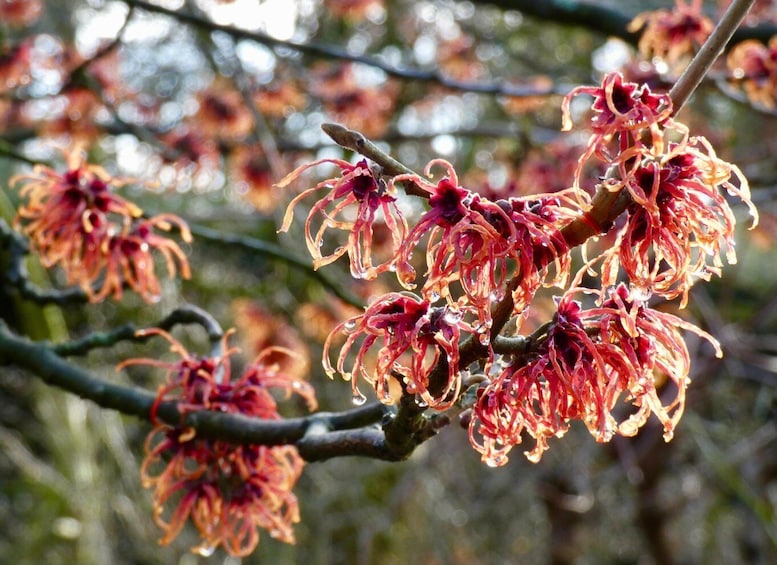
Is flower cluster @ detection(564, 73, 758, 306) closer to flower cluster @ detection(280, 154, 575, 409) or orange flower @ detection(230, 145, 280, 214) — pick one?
flower cluster @ detection(280, 154, 575, 409)

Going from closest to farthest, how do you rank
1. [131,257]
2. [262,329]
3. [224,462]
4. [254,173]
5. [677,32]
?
[224,462], [131,257], [677,32], [254,173], [262,329]

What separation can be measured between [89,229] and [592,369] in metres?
1.12

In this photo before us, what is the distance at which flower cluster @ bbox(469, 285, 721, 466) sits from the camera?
1.00 m

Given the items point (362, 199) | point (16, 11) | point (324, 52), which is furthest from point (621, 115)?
point (16, 11)

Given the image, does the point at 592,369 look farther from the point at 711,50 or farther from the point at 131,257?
the point at 131,257

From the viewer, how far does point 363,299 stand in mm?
3561

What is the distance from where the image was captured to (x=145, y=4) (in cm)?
241

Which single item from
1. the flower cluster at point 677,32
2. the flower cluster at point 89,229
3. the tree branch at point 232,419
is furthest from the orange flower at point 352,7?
the tree branch at point 232,419

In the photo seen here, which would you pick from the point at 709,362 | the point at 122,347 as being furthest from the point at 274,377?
the point at 122,347

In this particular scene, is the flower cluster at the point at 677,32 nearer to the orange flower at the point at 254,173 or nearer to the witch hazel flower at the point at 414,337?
the witch hazel flower at the point at 414,337

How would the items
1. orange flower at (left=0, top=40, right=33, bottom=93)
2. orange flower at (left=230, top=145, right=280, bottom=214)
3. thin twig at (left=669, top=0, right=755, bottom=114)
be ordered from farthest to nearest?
1. orange flower at (left=230, top=145, right=280, bottom=214)
2. orange flower at (left=0, top=40, right=33, bottom=93)
3. thin twig at (left=669, top=0, right=755, bottom=114)

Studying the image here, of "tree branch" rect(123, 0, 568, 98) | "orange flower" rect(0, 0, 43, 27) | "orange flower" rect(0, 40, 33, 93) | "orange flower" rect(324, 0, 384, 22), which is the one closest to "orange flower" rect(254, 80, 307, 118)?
"orange flower" rect(324, 0, 384, 22)

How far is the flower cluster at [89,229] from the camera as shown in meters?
1.75

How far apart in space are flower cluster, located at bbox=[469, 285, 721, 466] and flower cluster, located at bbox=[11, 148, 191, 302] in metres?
0.89
